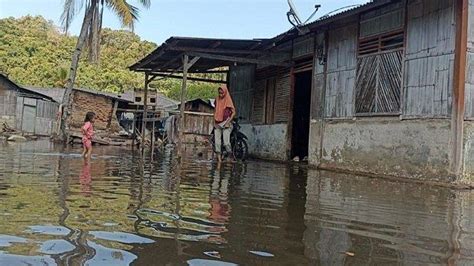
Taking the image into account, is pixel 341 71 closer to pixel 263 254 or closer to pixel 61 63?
pixel 263 254

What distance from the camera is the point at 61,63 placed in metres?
47.4

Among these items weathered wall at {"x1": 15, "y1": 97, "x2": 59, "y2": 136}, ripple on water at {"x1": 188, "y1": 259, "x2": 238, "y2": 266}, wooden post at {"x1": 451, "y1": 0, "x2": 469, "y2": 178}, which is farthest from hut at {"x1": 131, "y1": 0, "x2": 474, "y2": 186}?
weathered wall at {"x1": 15, "y1": 97, "x2": 59, "y2": 136}

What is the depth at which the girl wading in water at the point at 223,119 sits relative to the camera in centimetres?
1295

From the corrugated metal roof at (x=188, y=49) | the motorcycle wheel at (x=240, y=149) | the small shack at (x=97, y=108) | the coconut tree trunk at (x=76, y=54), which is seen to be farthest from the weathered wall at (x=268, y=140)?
the small shack at (x=97, y=108)

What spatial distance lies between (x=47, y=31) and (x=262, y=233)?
198 ft

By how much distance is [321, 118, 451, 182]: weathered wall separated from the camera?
952 cm

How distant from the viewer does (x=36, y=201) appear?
474 cm

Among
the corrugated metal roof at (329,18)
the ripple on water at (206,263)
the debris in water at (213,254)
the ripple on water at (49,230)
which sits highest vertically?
the corrugated metal roof at (329,18)

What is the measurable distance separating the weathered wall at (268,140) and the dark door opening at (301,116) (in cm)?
29

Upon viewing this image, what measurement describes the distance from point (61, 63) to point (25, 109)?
14256 millimetres

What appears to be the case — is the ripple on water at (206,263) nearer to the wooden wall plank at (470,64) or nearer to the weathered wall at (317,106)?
the wooden wall plank at (470,64)

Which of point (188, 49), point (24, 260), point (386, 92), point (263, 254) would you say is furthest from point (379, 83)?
point (24, 260)

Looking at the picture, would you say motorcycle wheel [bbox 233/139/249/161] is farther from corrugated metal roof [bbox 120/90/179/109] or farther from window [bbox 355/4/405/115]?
corrugated metal roof [bbox 120/90/179/109]

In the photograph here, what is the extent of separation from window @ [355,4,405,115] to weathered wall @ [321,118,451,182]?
37 centimetres
